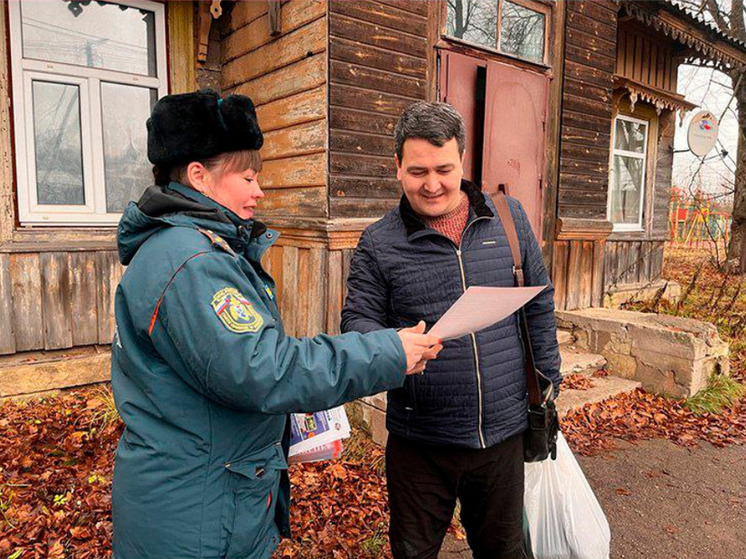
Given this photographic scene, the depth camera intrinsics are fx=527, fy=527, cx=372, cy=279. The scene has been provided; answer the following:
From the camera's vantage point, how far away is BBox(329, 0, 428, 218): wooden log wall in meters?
4.18

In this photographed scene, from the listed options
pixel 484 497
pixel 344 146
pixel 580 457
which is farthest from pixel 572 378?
pixel 484 497

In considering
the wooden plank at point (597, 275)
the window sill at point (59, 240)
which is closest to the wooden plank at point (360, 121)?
the window sill at point (59, 240)

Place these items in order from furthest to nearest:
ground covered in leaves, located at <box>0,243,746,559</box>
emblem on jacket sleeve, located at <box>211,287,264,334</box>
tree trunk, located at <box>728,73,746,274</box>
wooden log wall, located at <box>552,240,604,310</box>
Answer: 1. tree trunk, located at <box>728,73,746,274</box>
2. wooden log wall, located at <box>552,240,604,310</box>
3. ground covered in leaves, located at <box>0,243,746,559</box>
4. emblem on jacket sleeve, located at <box>211,287,264,334</box>

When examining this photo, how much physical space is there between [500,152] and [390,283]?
3.72 meters

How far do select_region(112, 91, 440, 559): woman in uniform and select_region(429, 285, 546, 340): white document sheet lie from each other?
2.7 inches

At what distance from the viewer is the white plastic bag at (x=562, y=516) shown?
7.36ft

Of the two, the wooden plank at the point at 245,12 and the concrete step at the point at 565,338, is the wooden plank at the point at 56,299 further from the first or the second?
the concrete step at the point at 565,338

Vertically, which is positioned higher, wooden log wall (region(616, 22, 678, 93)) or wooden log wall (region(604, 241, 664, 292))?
wooden log wall (region(616, 22, 678, 93))

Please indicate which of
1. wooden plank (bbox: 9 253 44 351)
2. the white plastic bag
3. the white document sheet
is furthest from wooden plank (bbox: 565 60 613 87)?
wooden plank (bbox: 9 253 44 351)

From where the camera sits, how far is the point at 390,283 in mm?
2051

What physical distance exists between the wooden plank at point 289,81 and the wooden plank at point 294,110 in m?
0.05

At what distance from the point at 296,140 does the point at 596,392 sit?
3.68 meters

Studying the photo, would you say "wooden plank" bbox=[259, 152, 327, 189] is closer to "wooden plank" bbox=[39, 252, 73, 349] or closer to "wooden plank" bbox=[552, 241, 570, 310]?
"wooden plank" bbox=[39, 252, 73, 349]

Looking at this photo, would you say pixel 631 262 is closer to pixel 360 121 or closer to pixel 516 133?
pixel 516 133
